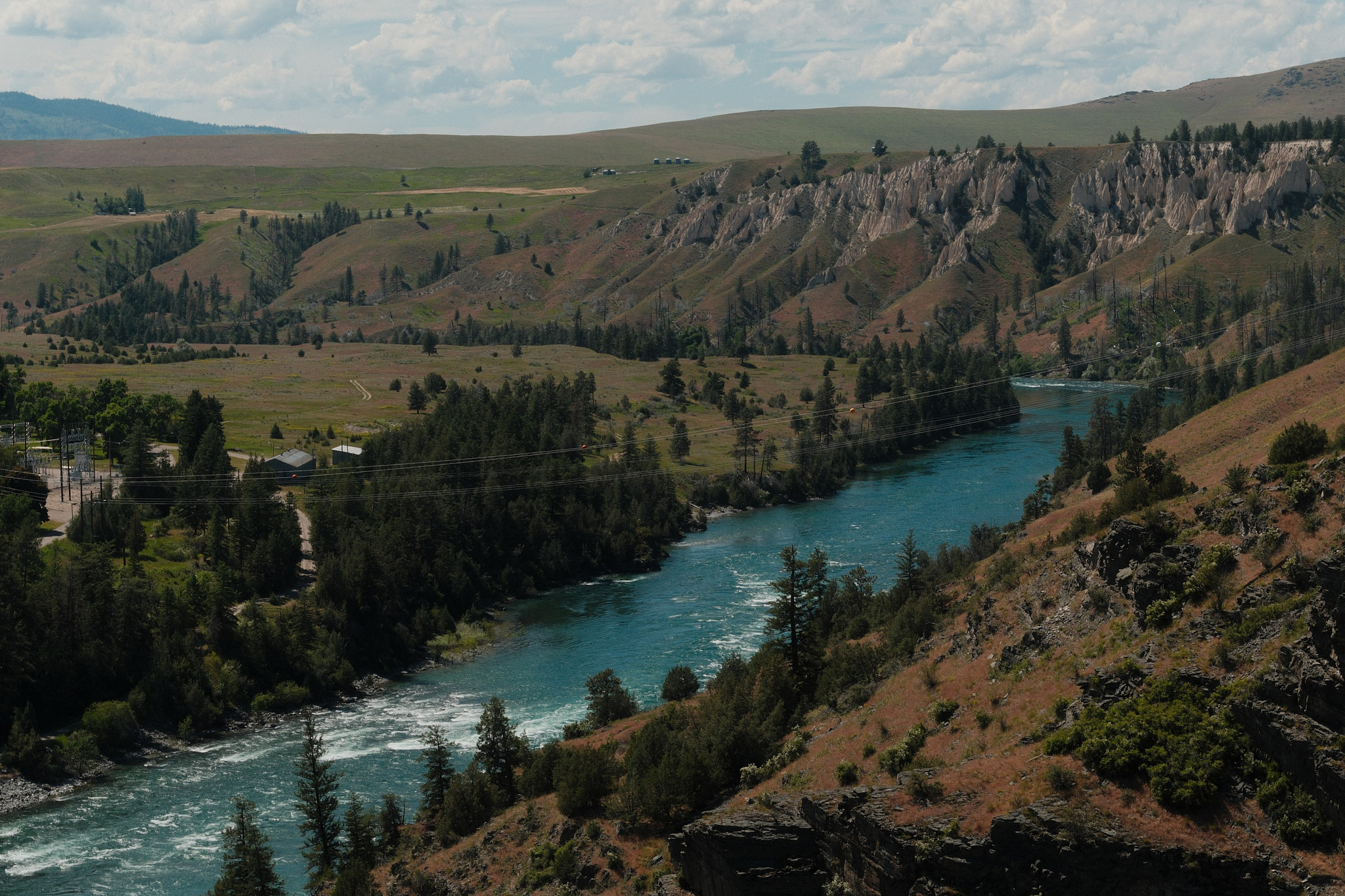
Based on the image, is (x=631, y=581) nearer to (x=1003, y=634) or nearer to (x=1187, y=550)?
(x=1003, y=634)

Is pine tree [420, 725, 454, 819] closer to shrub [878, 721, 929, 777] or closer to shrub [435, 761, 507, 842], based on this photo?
shrub [435, 761, 507, 842]

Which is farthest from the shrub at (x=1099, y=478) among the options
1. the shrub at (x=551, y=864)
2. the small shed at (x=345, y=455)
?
the small shed at (x=345, y=455)

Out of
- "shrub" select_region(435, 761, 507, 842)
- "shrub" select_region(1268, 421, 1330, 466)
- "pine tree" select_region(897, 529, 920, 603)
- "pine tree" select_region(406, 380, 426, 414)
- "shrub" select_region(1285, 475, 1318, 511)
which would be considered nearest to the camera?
"shrub" select_region(1285, 475, 1318, 511)

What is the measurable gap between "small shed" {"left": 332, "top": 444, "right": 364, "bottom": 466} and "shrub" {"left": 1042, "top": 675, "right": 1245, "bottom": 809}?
3367 inches

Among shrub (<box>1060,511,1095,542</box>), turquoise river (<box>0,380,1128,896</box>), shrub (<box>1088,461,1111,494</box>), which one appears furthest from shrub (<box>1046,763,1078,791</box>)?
shrub (<box>1088,461,1111,494</box>)

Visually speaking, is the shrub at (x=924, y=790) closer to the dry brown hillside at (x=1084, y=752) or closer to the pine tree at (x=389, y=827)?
the dry brown hillside at (x=1084, y=752)

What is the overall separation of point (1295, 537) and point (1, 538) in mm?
70712

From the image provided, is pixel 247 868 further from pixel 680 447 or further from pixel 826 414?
pixel 826 414

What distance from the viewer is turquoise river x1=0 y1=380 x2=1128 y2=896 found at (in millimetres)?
50938

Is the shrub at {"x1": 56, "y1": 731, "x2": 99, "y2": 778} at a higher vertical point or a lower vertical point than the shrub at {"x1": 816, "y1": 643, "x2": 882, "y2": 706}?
lower

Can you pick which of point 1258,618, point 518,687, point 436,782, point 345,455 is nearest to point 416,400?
point 345,455

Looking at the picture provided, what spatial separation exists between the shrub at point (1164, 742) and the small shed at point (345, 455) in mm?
85528

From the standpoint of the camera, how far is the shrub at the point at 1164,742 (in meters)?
26.5

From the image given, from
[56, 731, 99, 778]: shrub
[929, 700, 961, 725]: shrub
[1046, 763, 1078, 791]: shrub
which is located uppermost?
[1046, 763, 1078, 791]: shrub
